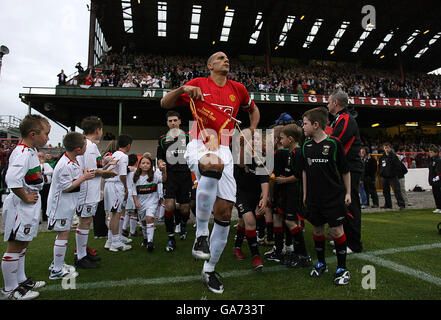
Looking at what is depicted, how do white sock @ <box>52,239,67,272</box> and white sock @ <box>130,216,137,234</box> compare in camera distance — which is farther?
white sock @ <box>130,216,137,234</box>

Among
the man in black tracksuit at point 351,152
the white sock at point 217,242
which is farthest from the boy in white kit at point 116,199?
the man in black tracksuit at point 351,152

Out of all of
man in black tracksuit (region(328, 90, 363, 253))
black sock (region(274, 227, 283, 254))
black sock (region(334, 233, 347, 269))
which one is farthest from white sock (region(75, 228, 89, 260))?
man in black tracksuit (region(328, 90, 363, 253))

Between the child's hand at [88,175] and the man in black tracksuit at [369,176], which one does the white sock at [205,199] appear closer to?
the child's hand at [88,175]

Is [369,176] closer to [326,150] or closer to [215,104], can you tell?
[326,150]

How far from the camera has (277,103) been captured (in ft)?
65.1

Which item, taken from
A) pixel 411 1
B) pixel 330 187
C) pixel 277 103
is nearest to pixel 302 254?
pixel 330 187

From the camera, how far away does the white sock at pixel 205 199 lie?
247cm

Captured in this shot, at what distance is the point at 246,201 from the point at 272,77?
2456 centimetres

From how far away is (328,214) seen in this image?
2.87 m

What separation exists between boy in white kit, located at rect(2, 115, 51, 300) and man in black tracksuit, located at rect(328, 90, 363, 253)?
12.7 feet

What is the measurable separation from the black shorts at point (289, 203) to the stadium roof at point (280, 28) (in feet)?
82.3

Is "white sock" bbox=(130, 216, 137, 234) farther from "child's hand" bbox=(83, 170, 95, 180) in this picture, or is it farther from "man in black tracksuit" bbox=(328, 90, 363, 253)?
"man in black tracksuit" bbox=(328, 90, 363, 253)

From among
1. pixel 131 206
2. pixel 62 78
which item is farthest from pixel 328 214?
pixel 62 78

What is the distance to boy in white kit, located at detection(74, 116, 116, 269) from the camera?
358 cm
